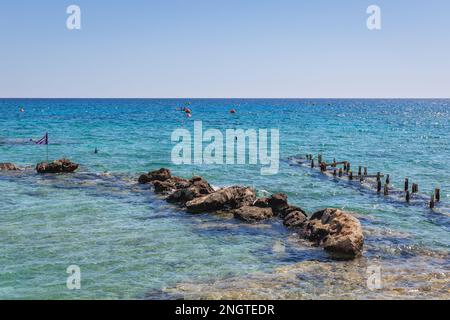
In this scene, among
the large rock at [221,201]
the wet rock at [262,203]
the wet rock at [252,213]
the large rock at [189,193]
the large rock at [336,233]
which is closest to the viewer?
the large rock at [336,233]

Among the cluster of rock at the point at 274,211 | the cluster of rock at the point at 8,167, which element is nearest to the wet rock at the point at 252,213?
the cluster of rock at the point at 274,211

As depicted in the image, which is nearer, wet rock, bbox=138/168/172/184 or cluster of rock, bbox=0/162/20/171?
wet rock, bbox=138/168/172/184

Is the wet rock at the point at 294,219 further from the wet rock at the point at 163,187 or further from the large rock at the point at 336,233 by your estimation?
the wet rock at the point at 163,187

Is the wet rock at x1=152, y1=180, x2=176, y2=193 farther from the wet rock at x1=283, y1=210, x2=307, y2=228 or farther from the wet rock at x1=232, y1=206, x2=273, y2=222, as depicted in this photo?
the wet rock at x1=283, y1=210, x2=307, y2=228

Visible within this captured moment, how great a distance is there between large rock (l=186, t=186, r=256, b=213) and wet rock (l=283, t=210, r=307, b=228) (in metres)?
4.03

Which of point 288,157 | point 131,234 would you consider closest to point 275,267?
point 131,234

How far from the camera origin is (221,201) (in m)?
30.2

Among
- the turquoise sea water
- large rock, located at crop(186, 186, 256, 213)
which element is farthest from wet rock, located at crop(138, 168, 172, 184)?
large rock, located at crop(186, 186, 256, 213)

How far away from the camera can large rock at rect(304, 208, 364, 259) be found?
2197 centimetres

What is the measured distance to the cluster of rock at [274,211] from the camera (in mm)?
22391

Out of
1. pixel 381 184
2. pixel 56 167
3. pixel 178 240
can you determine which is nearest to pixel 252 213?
pixel 178 240

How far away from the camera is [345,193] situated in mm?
38438
